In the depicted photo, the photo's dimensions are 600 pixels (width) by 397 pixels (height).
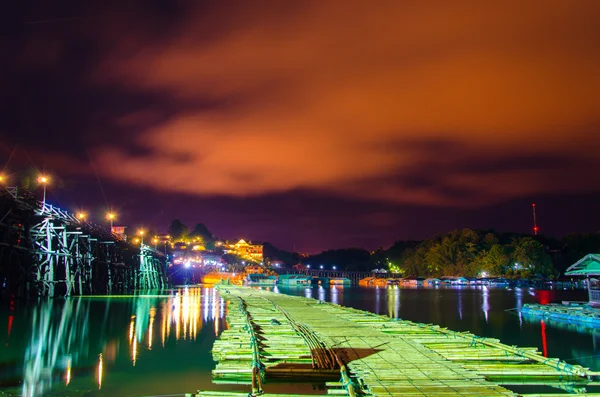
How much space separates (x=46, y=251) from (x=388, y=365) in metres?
41.0

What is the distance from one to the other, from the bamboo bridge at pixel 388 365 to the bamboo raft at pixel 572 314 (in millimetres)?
18634

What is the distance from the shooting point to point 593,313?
107ft

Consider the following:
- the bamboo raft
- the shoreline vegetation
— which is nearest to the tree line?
the shoreline vegetation

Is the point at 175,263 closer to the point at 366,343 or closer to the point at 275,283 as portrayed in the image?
the point at 275,283

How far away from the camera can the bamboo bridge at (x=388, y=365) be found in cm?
1111

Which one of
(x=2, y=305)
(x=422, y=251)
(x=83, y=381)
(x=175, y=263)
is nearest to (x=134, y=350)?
(x=83, y=381)

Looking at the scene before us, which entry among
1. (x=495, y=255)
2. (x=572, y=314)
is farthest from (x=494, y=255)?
(x=572, y=314)

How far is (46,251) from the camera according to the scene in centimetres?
4397

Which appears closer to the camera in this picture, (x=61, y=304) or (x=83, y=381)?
(x=83, y=381)

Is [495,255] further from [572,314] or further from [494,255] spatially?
[572,314]

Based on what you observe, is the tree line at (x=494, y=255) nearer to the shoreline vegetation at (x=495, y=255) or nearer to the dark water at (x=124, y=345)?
the shoreline vegetation at (x=495, y=255)

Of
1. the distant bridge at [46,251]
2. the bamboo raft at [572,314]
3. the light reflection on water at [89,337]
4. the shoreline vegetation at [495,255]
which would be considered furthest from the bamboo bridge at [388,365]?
the shoreline vegetation at [495,255]

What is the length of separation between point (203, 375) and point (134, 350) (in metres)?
6.05

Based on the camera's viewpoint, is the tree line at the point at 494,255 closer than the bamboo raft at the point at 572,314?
No
